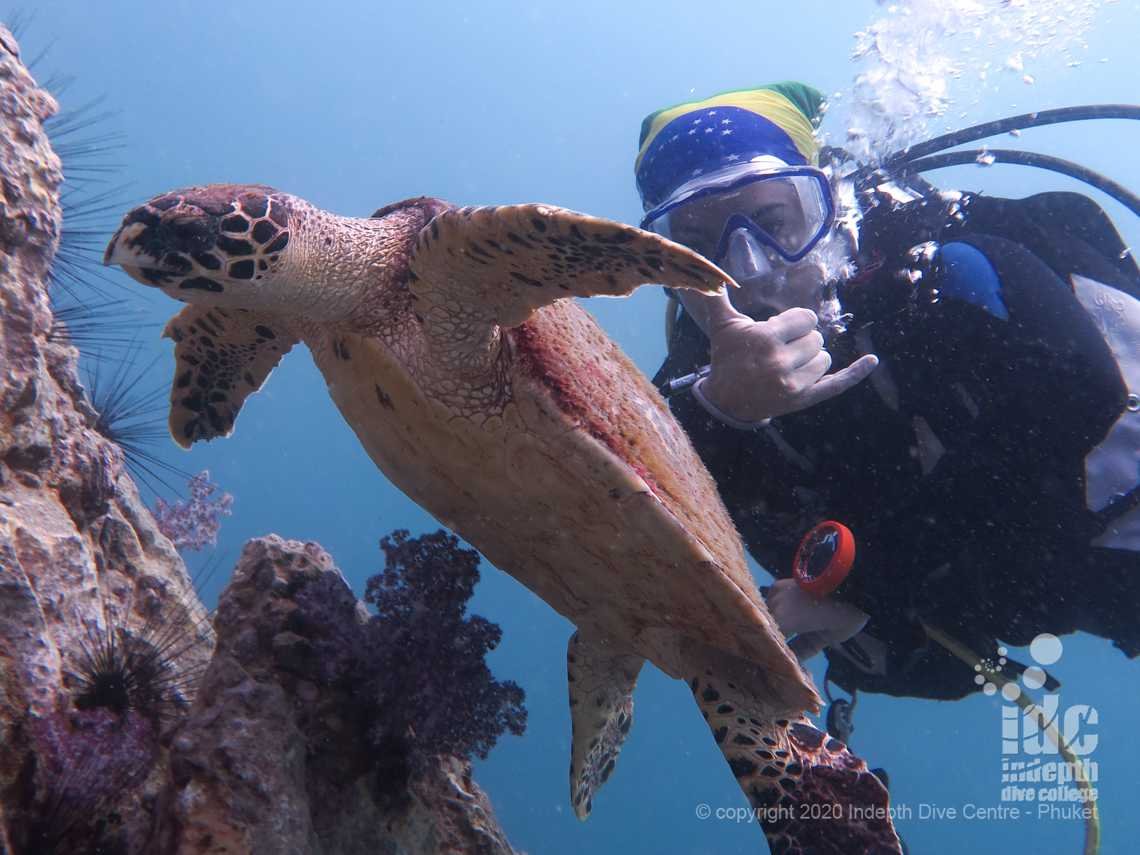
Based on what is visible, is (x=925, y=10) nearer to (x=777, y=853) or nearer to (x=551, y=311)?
(x=551, y=311)

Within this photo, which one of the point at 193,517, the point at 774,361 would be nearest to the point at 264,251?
the point at 774,361

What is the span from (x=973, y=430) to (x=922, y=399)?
0.88ft

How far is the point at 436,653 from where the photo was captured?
293cm

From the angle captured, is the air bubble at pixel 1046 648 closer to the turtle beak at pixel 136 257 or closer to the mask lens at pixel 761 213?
the mask lens at pixel 761 213

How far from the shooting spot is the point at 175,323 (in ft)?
10.2

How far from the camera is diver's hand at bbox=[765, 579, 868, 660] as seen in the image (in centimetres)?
320

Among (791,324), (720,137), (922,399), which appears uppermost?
(720,137)

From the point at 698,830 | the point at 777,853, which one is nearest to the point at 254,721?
Answer: the point at 777,853

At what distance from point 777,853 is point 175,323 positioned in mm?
3471

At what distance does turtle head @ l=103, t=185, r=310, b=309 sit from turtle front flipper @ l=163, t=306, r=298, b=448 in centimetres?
79

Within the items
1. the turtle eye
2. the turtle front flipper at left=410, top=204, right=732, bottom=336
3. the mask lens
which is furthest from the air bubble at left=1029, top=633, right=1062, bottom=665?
the turtle eye

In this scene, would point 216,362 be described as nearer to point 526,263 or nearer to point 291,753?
Result: point 291,753

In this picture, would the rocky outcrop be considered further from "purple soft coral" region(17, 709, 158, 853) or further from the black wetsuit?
the black wetsuit

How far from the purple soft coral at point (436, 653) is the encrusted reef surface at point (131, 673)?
0.50 ft
